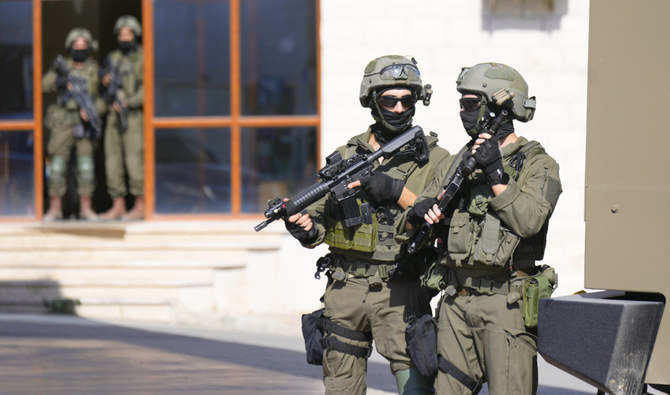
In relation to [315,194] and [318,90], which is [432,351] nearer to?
[315,194]

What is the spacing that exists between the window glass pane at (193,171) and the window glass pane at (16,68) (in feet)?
5.53

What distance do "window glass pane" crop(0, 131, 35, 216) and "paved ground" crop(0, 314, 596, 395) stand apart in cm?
201

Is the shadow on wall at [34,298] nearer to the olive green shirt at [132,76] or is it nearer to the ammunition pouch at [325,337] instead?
the olive green shirt at [132,76]

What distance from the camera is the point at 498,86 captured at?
504 cm

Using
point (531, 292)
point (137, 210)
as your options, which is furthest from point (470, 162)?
point (137, 210)

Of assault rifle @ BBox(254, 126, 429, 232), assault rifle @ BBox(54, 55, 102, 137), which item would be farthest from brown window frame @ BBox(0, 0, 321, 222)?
assault rifle @ BBox(254, 126, 429, 232)

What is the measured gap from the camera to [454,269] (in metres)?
5.10

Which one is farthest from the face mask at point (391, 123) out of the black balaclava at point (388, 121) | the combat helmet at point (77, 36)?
the combat helmet at point (77, 36)

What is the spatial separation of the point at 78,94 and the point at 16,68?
2.46 ft

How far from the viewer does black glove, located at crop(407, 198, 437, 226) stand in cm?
512

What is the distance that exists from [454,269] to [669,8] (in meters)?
1.53

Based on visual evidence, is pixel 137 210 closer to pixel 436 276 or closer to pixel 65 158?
pixel 65 158

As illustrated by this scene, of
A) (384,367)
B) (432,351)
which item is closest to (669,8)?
(432,351)

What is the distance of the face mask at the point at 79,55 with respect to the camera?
40.6 feet
